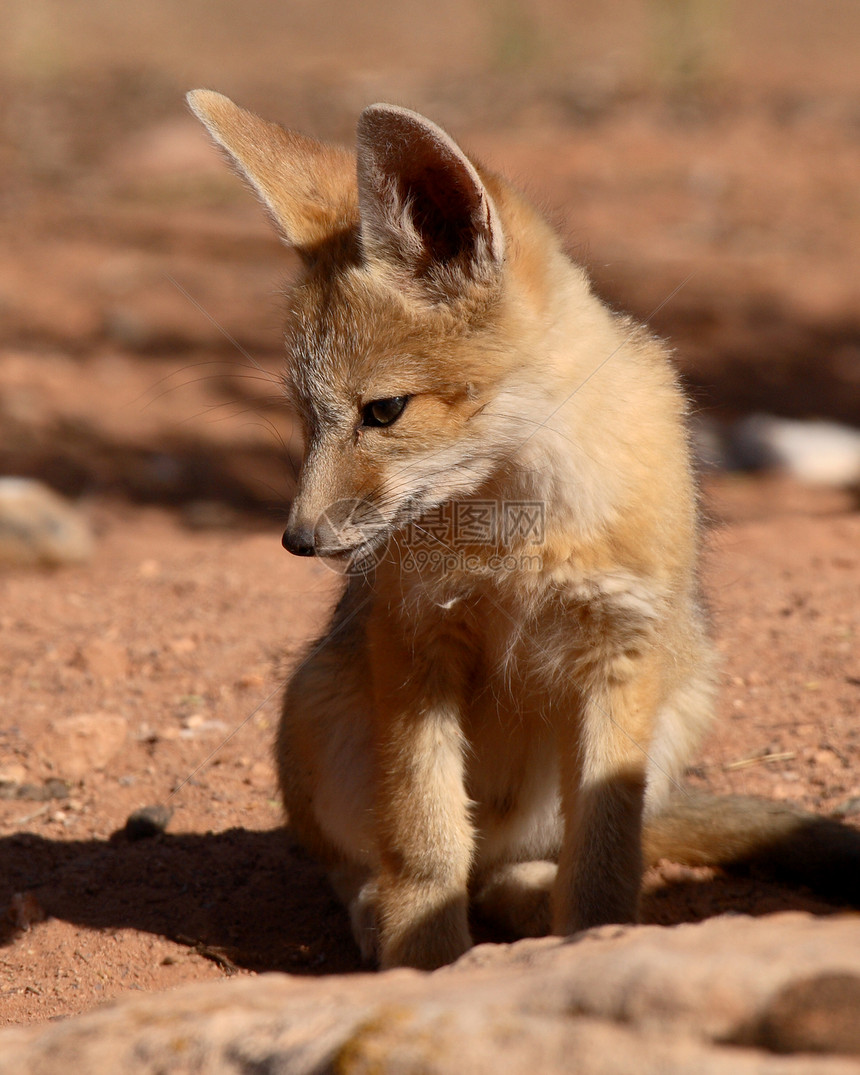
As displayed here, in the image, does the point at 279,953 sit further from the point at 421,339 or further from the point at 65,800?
the point at 421,339

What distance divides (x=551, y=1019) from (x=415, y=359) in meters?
1.66

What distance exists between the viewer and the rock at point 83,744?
427cm

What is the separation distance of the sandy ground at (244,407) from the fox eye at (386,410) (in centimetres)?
56

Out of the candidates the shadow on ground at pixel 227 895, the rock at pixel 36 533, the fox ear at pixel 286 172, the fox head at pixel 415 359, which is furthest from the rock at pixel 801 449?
the fox head at pixel 415 359

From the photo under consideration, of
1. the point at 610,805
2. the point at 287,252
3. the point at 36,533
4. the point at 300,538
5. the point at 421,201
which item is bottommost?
the point at 36,533

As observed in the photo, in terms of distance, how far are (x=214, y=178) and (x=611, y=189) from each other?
14.3ft

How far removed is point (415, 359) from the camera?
2.84 m

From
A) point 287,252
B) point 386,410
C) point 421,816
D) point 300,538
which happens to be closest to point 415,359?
point 386,410

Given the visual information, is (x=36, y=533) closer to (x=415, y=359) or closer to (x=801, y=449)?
(x=415, y=359)

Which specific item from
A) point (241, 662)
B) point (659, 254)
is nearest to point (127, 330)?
point (659, 254)

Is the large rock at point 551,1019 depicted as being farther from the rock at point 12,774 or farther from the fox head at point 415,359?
the rock at point 12,774

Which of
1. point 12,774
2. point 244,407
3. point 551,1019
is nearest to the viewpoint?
point 551,1019

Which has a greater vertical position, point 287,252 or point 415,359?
Answer: point 287,252

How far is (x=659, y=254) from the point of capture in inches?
428
